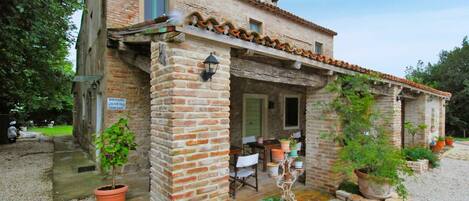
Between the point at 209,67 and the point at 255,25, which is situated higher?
the point at 255,25

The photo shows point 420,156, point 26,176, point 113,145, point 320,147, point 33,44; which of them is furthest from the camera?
point 420,156

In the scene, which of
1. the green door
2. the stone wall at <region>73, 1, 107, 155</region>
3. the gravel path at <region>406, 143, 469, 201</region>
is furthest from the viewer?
the green door

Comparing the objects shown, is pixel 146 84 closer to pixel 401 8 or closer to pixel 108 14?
pixel 108 14

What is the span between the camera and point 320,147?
505 cm

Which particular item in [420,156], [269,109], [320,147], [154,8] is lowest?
[420,156]

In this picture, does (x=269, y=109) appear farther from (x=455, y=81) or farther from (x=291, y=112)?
(x=455, y=81)

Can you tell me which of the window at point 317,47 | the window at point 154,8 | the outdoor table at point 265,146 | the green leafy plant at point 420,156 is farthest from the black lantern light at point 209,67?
the window at point 317,47

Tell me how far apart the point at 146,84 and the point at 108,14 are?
1.74 metres

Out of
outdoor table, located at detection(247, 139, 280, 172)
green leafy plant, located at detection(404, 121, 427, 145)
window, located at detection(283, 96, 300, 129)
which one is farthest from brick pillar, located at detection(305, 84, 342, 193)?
green leafy plant, located at detection(404, 121, 427, 145)

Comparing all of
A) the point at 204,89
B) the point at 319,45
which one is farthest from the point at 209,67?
the point at 319,45

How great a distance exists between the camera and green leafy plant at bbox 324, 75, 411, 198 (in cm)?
435

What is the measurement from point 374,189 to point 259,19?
7.26m

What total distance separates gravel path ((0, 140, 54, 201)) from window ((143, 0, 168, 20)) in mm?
4388

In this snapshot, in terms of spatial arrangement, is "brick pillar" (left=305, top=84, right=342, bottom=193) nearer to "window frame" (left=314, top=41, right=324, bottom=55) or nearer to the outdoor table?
the outdoor table
